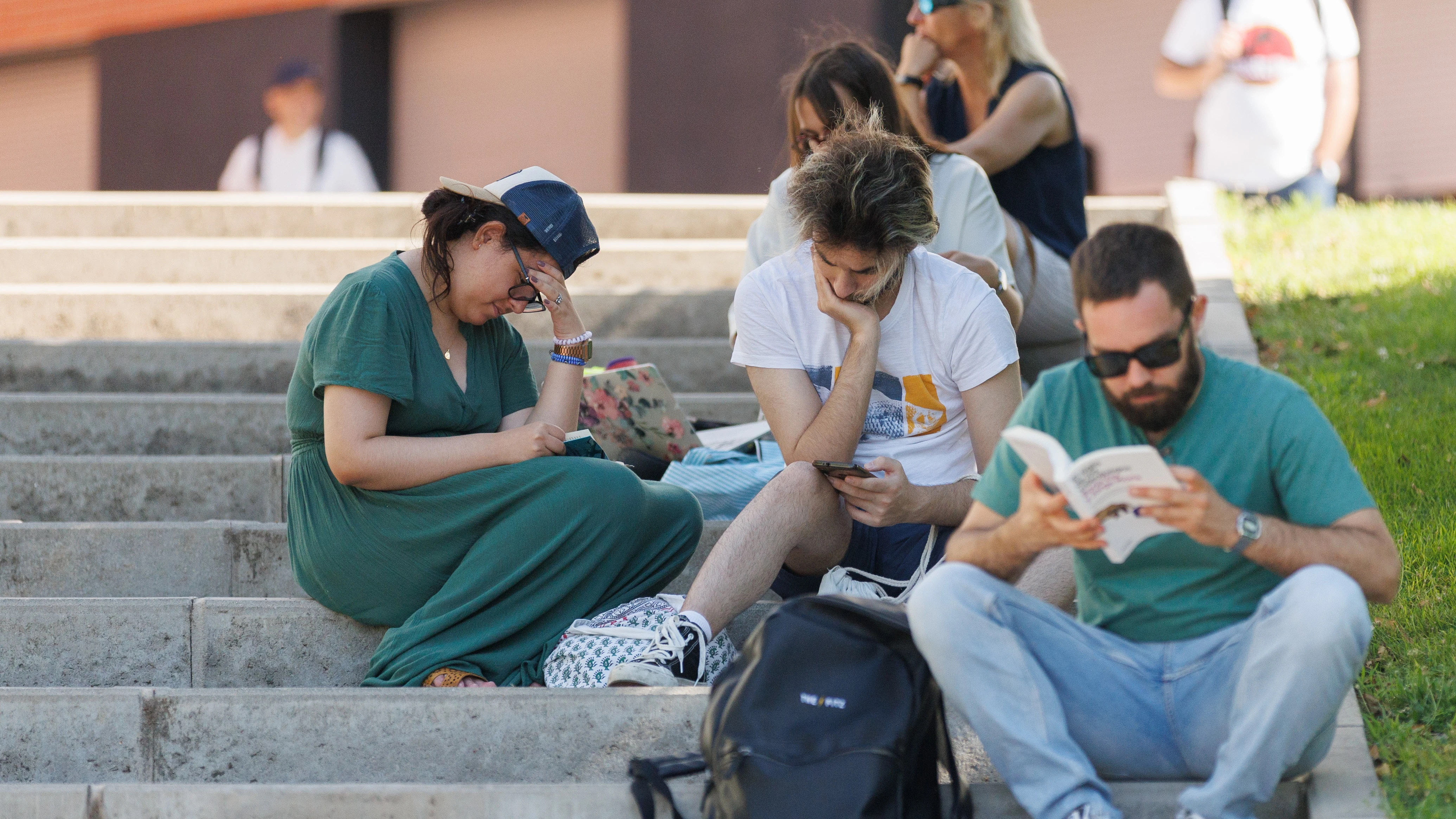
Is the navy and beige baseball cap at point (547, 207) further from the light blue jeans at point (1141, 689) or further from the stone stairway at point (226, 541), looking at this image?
the light blue jeans at point (1141, 689)

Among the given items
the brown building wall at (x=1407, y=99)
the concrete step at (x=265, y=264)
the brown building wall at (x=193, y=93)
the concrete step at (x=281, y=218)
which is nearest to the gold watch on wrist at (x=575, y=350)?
the concrete step at (x=265, y=264)

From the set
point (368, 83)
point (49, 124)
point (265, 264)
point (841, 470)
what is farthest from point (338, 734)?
point (49, 124)

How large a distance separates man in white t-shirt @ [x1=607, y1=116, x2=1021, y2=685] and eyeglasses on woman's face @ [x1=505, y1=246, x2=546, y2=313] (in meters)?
0.54

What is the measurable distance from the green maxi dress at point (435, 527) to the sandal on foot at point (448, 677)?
0.06 ft

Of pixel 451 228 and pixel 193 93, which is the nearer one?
pixel 451 228

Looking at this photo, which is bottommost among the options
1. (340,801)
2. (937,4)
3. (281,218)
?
(340,801)

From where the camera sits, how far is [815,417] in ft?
11.6

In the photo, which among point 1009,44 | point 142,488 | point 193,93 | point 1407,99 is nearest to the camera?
point 142,488

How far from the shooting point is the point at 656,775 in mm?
2695

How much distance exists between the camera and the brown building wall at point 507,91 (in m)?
→ 10.6

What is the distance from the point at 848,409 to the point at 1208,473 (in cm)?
108

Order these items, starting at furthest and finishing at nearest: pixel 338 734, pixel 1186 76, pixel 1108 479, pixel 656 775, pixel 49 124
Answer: pixel 49 124 < pixel 1186 76 < pixel 338 734 < pixel 656 775 < pixel 1108 479

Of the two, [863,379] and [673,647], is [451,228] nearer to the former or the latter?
[863,379]

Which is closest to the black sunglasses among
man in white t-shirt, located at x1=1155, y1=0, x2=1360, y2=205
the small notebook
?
the small notebook
